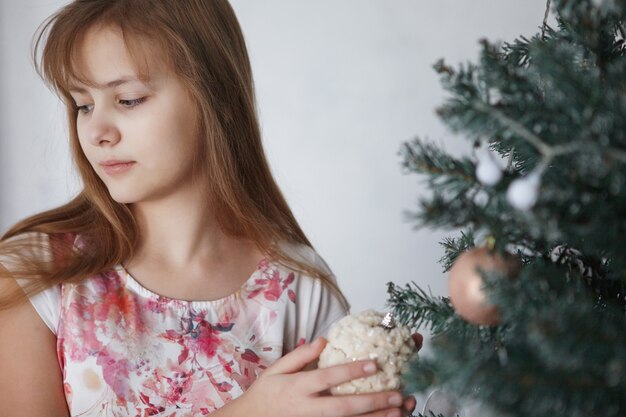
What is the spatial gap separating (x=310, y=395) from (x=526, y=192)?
0.38 metres

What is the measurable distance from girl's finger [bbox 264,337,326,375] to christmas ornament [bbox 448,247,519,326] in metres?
0.25


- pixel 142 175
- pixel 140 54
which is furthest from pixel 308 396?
pixel 140 54

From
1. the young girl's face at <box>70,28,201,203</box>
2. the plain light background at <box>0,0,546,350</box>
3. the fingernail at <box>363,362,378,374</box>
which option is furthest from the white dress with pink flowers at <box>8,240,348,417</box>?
the plain light background at <box>0,0,546,350</box>

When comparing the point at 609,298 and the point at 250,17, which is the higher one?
the point at 250,17

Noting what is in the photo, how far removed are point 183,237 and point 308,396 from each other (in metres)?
0.52

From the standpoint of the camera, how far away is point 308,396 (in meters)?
0.75

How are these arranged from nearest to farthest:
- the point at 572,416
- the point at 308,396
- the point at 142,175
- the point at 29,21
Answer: the point at 572,416 < the point at 308,396 < the point at 142,175 < the point at 29,21

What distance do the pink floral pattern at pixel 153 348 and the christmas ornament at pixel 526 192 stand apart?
2.40 feet

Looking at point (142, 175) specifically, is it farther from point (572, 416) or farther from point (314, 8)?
point (314, 8)

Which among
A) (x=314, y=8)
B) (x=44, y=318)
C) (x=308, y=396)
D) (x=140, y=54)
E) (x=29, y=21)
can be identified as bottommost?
(x=308, y=396)

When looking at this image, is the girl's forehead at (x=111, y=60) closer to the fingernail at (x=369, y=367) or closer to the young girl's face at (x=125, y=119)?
the young girl's face at (x=125, y=119)

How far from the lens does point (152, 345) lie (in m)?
1.11

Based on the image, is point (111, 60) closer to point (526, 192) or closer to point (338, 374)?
point (338, 374)

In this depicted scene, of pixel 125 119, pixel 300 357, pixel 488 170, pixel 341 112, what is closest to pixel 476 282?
pixel 488 170
